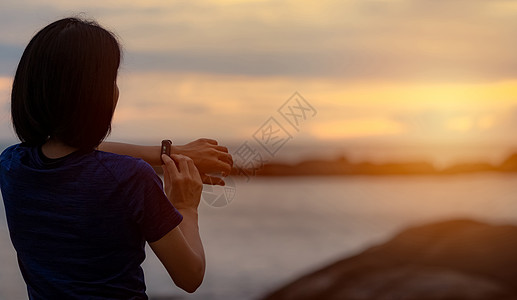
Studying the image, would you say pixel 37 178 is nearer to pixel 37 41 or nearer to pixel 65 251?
pixel 65 251

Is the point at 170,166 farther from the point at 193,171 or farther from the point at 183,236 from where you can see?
the point at 183,236

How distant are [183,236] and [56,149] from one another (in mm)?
400

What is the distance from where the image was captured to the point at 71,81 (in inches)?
68.8

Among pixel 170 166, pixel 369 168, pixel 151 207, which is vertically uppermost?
pixel 369 168

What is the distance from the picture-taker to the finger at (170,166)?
195 cm

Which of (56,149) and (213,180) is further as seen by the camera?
(213,180)

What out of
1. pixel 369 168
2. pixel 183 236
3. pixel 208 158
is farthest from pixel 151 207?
pixel 369 168

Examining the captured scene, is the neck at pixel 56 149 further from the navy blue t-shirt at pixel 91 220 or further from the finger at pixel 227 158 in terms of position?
the finger at pixel 227 158

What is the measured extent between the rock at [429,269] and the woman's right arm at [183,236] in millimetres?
4848

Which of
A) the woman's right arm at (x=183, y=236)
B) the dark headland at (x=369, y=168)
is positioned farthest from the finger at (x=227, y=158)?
the dark headland at (x=369, y=168)

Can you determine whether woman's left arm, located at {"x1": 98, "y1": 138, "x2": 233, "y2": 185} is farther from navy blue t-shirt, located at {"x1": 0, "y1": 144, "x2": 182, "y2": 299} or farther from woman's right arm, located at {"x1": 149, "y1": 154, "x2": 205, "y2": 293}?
navy blue t-shirt, located at {"x1": 0, "y1": 144, "x2": 182, "y2": 299}

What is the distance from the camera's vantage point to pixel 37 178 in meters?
1.81

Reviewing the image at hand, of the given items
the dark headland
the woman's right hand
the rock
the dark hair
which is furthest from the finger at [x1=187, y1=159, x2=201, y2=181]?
the dark headland

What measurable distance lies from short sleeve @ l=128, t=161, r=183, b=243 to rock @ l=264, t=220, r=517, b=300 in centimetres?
501
